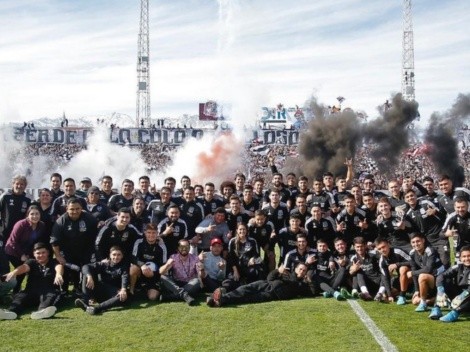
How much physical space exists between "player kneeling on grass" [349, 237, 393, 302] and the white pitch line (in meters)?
0.40

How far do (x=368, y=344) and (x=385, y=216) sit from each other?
317cm

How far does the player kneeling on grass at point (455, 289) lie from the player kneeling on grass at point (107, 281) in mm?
3970

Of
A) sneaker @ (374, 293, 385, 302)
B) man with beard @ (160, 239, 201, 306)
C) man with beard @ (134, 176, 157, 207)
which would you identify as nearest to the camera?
sneaker @ (374, 293, 385, 302)

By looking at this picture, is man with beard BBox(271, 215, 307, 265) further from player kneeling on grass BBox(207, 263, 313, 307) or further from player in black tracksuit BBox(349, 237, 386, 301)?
player in black tracksuit BBox(349, 237, 386, 301)

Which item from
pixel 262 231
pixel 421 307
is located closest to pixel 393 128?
pixel 262 231

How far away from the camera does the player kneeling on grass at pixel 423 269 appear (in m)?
7.18

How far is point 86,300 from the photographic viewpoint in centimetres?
742

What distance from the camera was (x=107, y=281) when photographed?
7.73 metres

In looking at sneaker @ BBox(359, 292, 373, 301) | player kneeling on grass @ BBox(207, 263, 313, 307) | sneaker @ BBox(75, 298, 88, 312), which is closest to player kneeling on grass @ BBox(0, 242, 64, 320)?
sneaker @ BBox(75, 298, 88, 312)

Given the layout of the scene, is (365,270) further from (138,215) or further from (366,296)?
(138,215)

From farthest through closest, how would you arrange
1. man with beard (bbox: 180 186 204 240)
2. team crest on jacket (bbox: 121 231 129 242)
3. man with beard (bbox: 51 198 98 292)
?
man with beard (bbox: 180 186 204 240), team crest on jacket (bbox: 121 231 129 242), man with beard (bbox: 51 198 98 292)

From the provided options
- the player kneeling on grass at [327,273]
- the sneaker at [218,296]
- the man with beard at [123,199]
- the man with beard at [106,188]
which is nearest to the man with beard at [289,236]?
the player kneeling on grass at [327,273]

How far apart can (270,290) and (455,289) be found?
2.39m

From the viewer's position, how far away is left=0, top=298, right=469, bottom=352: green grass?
559 centimetres
